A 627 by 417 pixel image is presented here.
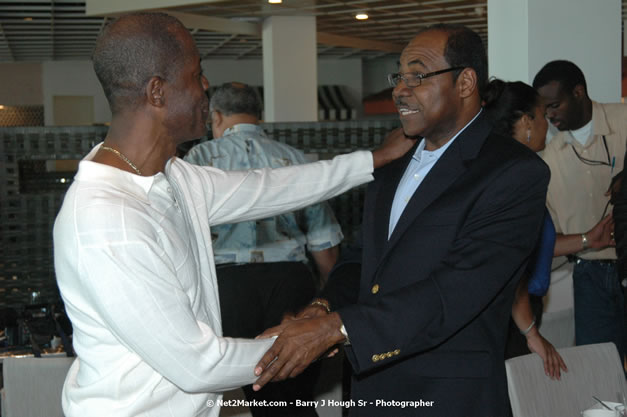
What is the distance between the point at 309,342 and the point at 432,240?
1.24 ft

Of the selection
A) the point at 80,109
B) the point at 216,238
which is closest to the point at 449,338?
the point at 216,238

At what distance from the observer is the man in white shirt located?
1307 mm

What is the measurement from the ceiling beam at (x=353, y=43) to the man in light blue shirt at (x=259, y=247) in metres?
8.15

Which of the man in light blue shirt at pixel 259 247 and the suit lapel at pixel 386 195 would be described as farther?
the man in light blue shirt at pixel 259 247

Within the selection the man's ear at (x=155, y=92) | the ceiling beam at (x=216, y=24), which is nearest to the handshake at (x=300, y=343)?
the man's ear at (x=155, y=92)

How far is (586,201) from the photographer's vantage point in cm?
349

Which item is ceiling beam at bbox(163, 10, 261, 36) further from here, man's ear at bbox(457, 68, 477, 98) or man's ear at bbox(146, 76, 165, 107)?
man's ear at bbox(146, 76, 165, 107)

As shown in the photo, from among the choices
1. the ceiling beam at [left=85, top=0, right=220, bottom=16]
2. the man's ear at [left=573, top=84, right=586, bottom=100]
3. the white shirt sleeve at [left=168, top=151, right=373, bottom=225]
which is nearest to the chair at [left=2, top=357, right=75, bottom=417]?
the white shirt sleeve at [left=168, top=151, right=373, bottom=225]

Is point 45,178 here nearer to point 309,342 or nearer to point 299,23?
point 309,342

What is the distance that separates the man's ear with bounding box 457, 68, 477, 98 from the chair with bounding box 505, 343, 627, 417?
90 centimetres

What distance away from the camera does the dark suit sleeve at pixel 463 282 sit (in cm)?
159

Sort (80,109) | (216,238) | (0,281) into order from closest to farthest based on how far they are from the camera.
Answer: (216,238)
(0,281)
(80,109)

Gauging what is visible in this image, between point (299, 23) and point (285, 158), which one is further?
point (299, 23)

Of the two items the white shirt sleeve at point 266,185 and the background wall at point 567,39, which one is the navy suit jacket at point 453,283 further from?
the background wall at point 567,39
